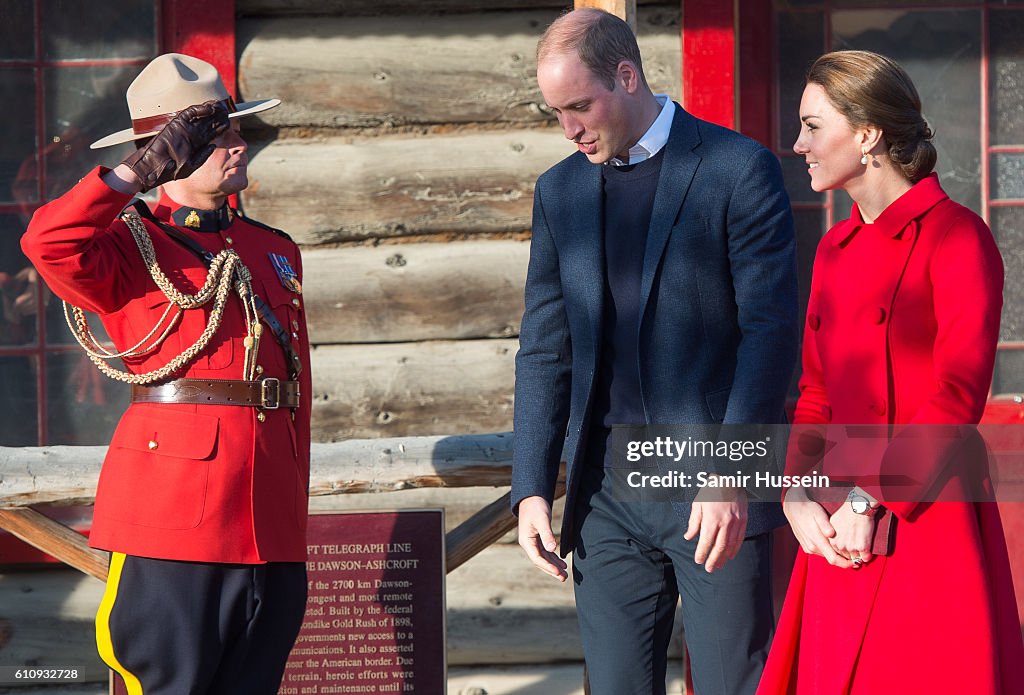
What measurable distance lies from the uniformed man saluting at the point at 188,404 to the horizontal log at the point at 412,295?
4.92 ft

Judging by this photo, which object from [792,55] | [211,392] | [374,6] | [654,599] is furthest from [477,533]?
[792,55]

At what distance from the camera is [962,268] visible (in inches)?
84.3

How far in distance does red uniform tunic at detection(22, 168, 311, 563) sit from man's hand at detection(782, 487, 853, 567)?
1315mm

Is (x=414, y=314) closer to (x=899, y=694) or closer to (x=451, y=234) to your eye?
(x=451, y=234)

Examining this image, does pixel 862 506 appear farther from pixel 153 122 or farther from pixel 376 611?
pixel 376 611

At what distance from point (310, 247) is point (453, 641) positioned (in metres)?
1.64

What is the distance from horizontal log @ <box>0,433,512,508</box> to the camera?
3.91 metres

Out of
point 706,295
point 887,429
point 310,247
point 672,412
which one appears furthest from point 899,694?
point 310,247

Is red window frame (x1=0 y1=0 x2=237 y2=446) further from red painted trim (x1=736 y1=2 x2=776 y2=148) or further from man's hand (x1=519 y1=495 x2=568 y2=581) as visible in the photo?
man's hand (x1=519 y1=495 x2=568 y2=581)

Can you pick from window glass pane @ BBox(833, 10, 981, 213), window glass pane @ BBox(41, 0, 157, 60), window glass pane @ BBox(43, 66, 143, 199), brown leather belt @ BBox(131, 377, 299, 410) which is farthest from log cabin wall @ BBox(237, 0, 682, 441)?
brown leather belt @ BBox(131, 377, 299, 410)

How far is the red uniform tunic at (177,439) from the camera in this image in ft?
9.13

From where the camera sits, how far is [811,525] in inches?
89.0

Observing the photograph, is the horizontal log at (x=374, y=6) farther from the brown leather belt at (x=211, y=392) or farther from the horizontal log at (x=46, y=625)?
the horizontal log at (x=46, y=625)

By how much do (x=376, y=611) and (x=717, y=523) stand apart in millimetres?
1927
